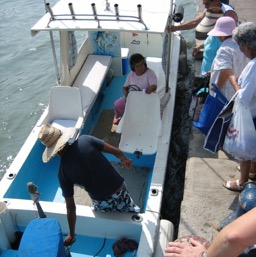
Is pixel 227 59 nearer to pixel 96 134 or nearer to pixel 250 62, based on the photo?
pixel 250 62

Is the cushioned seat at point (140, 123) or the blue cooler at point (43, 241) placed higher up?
the blue cooler at point (43, 241)

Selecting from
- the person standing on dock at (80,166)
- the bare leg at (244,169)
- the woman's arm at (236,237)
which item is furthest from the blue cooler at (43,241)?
the bare leg at (244,169)

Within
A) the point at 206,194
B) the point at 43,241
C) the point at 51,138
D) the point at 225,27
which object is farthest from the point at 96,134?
the point at 43,241

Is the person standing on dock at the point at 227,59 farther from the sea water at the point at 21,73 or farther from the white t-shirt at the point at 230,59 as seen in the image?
the sea water at the point at 21,73

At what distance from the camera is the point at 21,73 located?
8758 mm

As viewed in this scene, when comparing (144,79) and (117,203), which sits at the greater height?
(144,79)

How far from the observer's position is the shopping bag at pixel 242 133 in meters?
3.01

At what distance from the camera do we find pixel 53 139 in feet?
9.37

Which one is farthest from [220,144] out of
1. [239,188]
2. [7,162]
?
[7,162]

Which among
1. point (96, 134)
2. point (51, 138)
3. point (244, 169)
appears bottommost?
point (96, 134)

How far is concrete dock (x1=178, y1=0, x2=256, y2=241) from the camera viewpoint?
316 cm

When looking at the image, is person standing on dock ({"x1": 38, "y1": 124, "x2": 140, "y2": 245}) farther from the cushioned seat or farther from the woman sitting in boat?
the woman sitting in boat

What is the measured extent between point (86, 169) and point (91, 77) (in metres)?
3.11

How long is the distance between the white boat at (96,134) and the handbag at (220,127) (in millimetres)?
787
